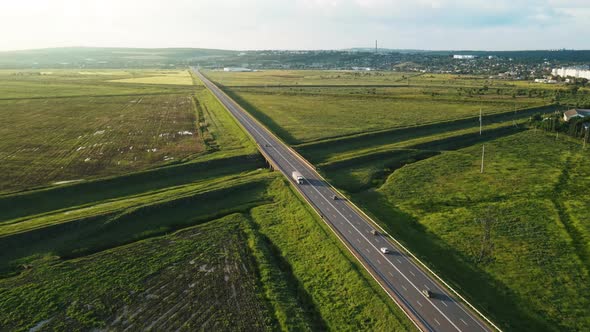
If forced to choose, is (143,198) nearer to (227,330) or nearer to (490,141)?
(227,330)

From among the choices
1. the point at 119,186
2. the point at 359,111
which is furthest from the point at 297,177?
the point at 359,111

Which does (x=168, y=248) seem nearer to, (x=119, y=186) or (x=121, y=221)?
(x=121, y=221)

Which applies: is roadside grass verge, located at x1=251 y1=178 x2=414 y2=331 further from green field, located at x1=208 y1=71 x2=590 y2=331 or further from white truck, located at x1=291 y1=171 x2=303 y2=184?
green field, located at x1=208 y1=71 x2=590 y2=331

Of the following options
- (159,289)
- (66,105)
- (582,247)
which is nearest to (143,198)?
(159,289)

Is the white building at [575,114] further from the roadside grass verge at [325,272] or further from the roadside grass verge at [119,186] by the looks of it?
the roadside grass verge at [325,272]

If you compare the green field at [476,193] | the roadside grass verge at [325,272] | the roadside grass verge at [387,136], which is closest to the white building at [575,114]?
the green field at [476,193]
